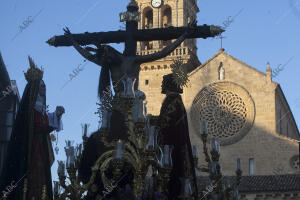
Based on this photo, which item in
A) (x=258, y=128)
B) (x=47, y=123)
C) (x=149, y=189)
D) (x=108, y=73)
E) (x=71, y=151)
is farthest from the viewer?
(x=258, y=128)

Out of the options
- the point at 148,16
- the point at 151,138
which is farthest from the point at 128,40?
the point at 148,16

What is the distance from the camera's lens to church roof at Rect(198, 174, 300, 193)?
27406 millimetres

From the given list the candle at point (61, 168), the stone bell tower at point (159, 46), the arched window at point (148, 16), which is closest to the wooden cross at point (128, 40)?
the candle at point (61, 168)

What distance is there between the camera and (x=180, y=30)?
27.4ft

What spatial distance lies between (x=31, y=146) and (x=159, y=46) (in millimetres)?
28282

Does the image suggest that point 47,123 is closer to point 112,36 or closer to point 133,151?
point 112,36

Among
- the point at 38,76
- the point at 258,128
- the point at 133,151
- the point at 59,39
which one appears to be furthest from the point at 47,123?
the point at 258,128

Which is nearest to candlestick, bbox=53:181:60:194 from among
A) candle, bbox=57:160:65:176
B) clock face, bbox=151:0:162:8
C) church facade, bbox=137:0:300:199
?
candle, bbox=57:160:65:176

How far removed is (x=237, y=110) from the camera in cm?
3450

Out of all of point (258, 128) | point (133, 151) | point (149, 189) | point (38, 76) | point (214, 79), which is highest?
point (214, 79)

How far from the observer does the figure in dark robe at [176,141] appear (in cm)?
794

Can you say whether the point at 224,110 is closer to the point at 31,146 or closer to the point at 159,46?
the point at 159,46

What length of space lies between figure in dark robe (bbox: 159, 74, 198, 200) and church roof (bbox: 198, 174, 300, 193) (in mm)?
19147

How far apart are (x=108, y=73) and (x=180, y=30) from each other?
1.28 meters
